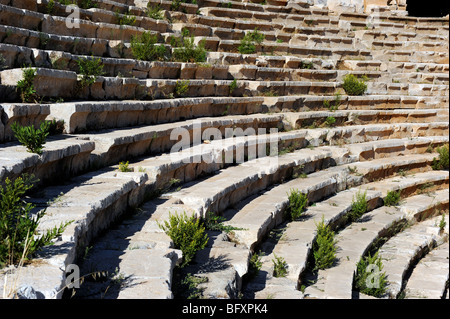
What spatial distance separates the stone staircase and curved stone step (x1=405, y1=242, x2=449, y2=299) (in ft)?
0.11

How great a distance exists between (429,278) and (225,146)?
3.51 meters

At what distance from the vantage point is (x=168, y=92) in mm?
9828

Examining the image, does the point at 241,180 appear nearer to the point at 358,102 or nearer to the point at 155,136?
the point at 155,136

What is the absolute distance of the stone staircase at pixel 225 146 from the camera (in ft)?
16.5

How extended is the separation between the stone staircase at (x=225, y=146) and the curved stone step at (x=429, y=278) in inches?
1.3

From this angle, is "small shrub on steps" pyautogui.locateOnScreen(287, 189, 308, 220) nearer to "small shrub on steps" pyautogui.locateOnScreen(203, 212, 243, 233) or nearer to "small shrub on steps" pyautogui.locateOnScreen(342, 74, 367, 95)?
"small shrub on steps" pyautogui.locateOnScreen(203, 212, 243, 233)

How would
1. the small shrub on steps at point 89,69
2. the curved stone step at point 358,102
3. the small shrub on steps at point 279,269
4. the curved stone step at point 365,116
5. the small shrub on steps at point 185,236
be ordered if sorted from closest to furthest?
the small shrub on steps at point 185,236
the small shrub on steps at point 279,269
the small shrub on steps at point 89,69
the curved stone step at point 365,116
the curved stone step at point 358,102

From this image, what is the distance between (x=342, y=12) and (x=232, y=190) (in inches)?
486

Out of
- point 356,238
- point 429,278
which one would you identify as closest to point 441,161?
point 429,278

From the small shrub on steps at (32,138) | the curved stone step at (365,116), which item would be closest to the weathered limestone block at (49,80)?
the small shrub on steps at (32,138)

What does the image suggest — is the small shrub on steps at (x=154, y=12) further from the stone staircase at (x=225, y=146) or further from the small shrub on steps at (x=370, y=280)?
the small shrub on steps at (x=370, y=280)

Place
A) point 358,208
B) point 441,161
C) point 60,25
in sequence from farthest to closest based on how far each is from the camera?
point 441,161 → point 358,208 → point 60,25

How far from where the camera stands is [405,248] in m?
8.98
